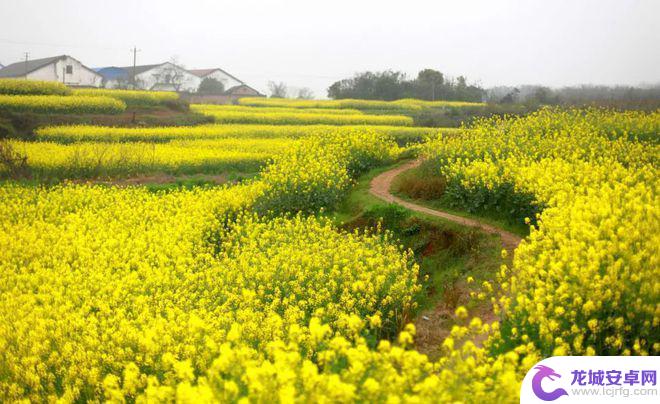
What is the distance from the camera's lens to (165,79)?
66000mm

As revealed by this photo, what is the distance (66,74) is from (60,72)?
2.49ft

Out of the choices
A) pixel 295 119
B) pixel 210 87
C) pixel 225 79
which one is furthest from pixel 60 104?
pixel 225 79

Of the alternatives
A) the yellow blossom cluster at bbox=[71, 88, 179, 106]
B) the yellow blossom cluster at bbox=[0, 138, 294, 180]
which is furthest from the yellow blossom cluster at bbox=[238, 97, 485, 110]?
the yellow blossom cluster at bbox=[0, 138, 294, 180]

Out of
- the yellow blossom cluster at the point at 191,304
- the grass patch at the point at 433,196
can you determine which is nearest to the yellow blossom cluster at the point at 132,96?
the yellow blossom cluster at the point at 191,304

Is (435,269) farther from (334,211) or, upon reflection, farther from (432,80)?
(432,80)

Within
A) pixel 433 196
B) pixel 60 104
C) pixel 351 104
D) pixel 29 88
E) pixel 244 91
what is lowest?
pixel 433 196

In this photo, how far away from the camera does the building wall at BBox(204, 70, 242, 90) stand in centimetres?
7131

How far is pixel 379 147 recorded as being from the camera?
60.5 ft

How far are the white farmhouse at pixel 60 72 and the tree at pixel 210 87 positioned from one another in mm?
11189

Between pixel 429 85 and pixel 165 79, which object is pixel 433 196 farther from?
pixel 165 79

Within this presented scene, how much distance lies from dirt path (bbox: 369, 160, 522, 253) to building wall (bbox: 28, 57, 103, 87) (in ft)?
156

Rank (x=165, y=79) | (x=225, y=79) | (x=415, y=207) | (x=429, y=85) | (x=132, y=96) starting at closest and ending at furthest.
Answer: (x=415, y=207)
(x=132, y=96)
(x=429, y=85)
(x=165, y=79)
(x=225, y=79)

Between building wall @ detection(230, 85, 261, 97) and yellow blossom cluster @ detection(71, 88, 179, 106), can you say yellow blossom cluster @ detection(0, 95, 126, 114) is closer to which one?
yellow blossom cluster @ detection(71, 88, 179, 106)

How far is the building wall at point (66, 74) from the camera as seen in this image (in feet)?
179
